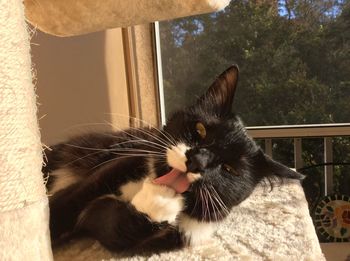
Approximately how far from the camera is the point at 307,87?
2078mm

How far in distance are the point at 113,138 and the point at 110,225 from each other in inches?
15.3

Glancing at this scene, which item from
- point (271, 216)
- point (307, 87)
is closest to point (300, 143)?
point (307, 87)

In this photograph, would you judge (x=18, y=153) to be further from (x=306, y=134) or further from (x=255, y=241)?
(x=306, y=134)

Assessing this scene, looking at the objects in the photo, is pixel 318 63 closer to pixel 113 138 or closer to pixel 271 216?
pixel 271 216

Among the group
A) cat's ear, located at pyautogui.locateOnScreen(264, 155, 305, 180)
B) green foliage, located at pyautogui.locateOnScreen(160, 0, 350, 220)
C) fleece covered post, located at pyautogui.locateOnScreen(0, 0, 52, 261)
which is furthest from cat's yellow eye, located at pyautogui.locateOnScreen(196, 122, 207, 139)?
green foliage, located at pyautogui.locateOnScreen(160, 0, 350, 220)

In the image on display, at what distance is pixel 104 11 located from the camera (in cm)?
115

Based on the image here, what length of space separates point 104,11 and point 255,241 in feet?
2.43

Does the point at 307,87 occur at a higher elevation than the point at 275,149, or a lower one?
higher

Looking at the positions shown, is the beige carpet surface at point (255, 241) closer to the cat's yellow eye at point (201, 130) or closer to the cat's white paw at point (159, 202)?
the cat's white paw at point (159, 202)

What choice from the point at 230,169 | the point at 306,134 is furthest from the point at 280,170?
the point at 306,134

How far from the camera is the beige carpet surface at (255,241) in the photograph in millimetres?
967

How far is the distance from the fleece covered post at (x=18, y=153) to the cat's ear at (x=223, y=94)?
625mm

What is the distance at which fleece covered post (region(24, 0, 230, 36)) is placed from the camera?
3.57 ft

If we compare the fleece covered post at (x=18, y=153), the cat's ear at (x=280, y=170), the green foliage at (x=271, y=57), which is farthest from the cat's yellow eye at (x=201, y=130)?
the green foliage at (x=271, y=57)
